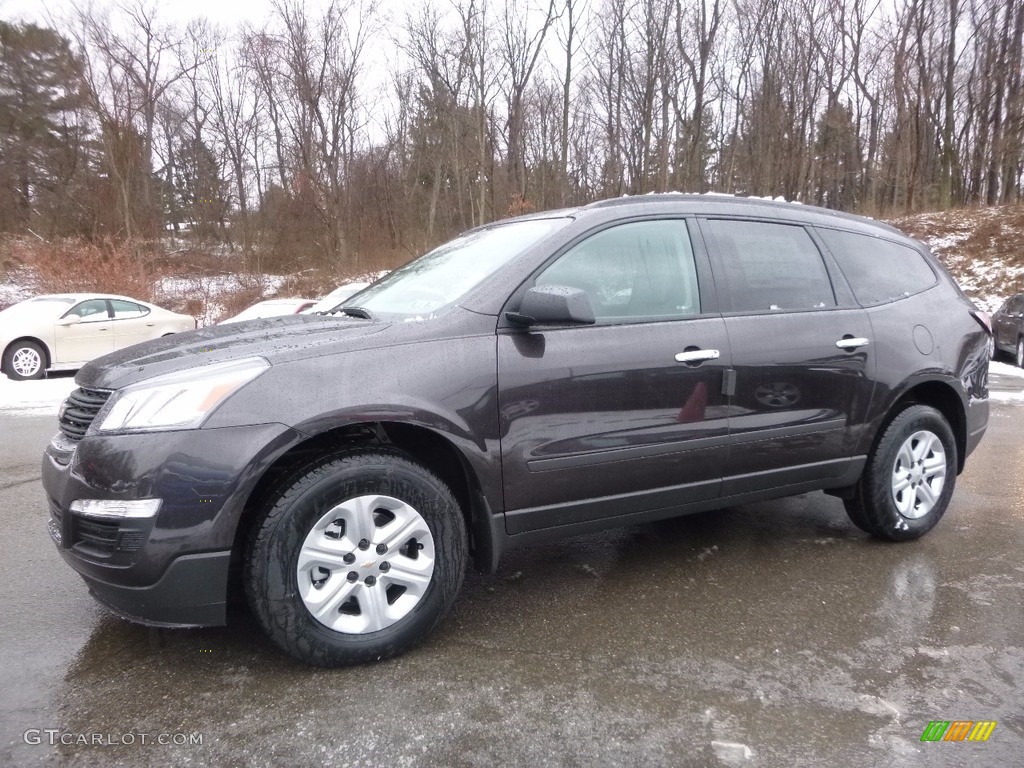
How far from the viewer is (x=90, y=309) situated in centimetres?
1277

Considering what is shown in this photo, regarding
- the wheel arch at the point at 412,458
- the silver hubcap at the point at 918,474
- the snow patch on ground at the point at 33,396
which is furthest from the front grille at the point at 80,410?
the snow patch on ground at the point at 33,396

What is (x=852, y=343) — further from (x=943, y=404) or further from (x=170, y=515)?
(x=170, y=515)

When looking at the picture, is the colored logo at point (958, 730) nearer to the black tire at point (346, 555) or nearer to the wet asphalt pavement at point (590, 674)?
the wet asphalt pavement at point (590, 674)

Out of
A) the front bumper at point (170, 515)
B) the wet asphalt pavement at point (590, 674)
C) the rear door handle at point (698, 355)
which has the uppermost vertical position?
the rear door handle at point (698, 355)

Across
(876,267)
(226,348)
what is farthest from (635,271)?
(226,348)

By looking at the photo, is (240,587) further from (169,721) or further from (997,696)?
(997,696)

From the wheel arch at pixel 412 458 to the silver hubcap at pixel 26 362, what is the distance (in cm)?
1143

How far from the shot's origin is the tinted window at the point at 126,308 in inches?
519

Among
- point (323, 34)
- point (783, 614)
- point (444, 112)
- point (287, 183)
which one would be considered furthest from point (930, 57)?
point (783, 614)

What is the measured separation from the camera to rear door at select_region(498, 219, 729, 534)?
9.55 ft

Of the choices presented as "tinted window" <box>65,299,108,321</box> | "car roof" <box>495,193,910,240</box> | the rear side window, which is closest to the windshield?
"car roof" <box>495,193,910,240</box>

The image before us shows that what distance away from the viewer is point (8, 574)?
3527 mm

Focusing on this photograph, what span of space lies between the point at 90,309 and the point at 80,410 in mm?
11699

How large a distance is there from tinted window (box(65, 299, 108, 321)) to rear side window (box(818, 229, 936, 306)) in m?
12.5
